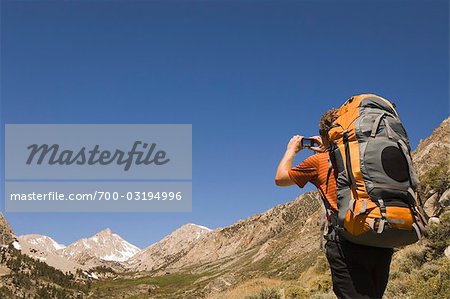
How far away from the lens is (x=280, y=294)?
40.8 ft

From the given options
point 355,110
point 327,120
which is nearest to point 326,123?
point 327,120

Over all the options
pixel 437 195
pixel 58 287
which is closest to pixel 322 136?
pixel 437 195

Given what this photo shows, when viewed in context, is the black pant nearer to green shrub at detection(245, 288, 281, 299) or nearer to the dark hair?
the dark hair

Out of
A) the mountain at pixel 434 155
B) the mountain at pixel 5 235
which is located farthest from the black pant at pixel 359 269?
the mountain at pixel 5 235

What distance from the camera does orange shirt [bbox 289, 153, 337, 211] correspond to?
12.1 ft

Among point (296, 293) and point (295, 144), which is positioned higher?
point (295, 144)

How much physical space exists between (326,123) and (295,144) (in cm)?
38

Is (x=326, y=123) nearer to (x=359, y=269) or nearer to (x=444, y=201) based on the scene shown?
(x=359, y=269)

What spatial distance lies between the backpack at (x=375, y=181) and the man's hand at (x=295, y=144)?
0.53 m

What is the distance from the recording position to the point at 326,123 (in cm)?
394

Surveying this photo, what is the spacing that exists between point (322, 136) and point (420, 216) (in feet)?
3.67

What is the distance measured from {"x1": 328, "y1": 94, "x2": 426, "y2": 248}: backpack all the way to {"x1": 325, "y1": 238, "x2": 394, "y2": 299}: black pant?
140 millimetres

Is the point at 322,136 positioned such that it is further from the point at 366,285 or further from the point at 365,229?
the point at 366,285

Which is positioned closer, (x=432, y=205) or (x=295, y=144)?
(x=295, y=144)
